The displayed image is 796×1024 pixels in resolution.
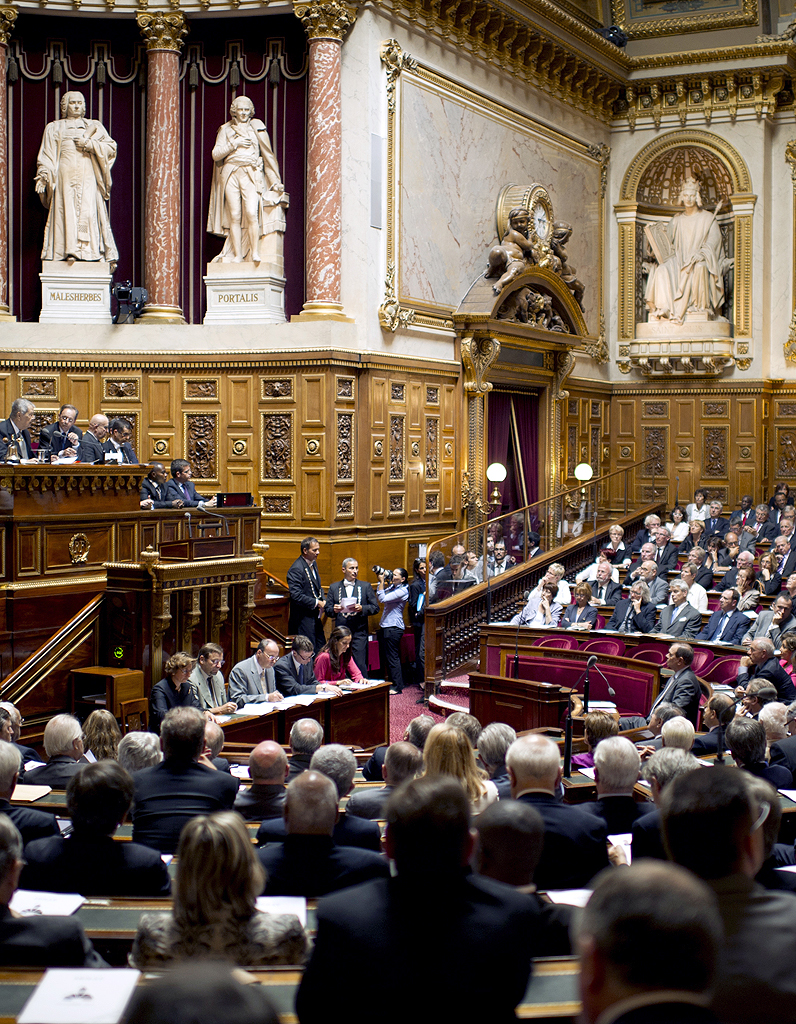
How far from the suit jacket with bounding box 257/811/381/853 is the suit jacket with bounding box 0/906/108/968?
138cm

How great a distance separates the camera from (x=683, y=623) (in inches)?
441

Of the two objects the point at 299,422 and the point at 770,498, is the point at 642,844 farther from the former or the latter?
the point at 770,498

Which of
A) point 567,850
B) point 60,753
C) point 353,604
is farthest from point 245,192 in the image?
point 567,850

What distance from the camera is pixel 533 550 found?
1530 cm

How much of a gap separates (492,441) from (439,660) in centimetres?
485

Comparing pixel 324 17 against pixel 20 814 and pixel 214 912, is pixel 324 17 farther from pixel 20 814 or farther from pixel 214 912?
pixel 214 912

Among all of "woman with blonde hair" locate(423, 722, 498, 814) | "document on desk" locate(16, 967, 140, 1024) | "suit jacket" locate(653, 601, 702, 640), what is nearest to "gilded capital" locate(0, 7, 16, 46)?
"suit jacket" locate(653, 601, 702, 640)

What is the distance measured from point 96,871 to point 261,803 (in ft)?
4.48

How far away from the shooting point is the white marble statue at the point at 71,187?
1371 centimetres

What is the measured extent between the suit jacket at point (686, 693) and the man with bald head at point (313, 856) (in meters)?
5.15

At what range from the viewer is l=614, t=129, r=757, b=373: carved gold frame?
19.0 meters

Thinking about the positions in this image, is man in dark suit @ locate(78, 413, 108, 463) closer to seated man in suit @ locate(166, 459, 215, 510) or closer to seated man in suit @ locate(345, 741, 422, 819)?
seated man in suit @ locate(166, 459, 215, 510)

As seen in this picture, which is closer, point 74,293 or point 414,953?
point 414,953

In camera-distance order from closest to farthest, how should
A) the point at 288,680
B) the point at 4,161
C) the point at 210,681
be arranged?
the point at 210,681, the point at 288,680, the point at 4,161
